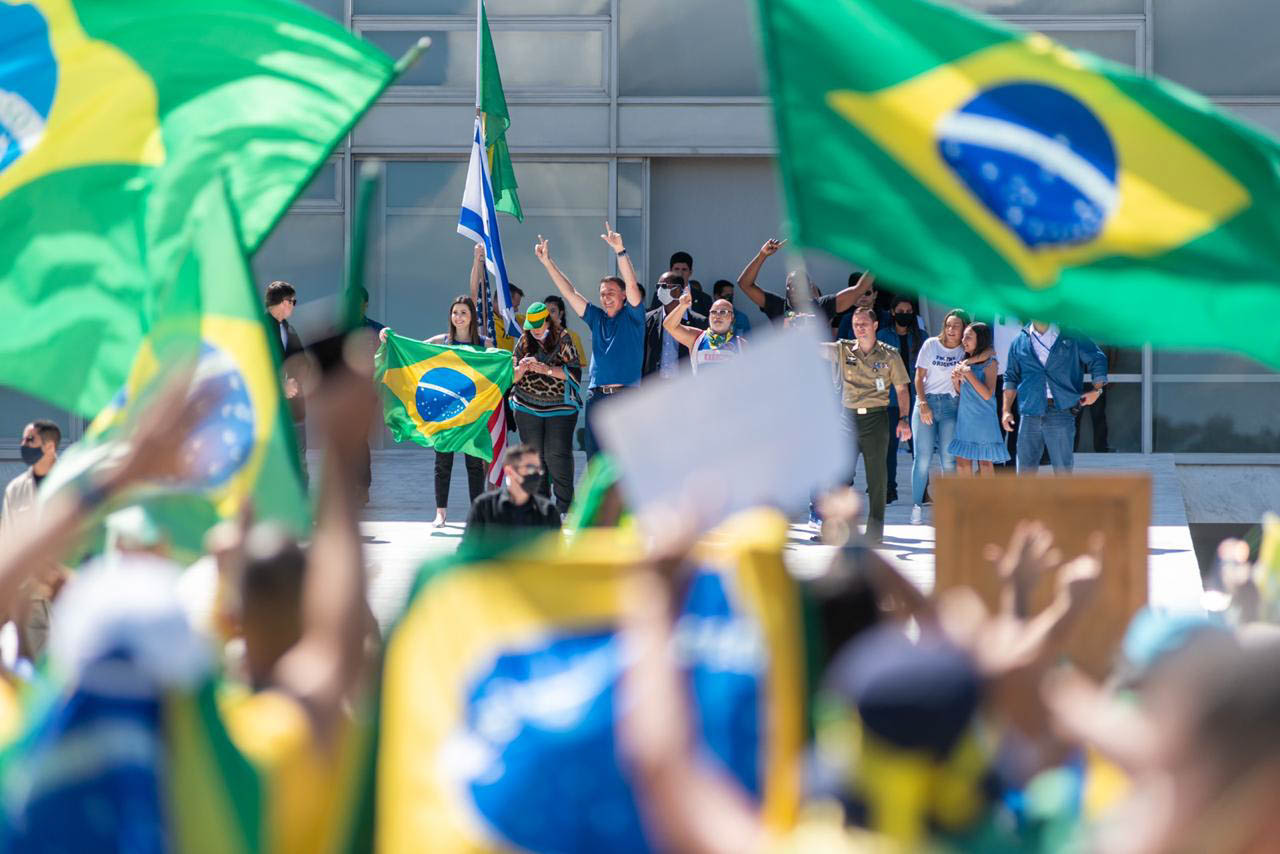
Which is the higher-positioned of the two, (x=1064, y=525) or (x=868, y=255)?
(x=868, y=255)

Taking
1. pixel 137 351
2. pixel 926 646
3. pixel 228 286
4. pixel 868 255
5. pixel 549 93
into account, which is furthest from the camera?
pixel 549 93

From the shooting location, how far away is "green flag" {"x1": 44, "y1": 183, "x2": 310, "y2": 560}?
13.3ft

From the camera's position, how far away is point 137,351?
16.1 ft

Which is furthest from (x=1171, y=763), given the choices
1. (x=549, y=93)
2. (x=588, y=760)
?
(x=549, y=93)

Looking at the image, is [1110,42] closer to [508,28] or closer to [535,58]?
[535,58]

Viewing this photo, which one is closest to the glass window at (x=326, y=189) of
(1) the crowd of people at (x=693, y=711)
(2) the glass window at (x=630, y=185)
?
(2) the glass window at (x=630, y=185)

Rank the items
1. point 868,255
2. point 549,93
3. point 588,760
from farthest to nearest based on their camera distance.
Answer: point 549,93 → point 868,255 → point 588,760

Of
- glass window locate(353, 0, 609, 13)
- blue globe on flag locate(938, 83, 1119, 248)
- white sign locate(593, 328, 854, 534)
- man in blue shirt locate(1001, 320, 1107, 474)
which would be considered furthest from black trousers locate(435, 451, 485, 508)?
white sign locate(593, 328, 854, 534)

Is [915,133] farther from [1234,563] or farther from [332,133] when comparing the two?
[332,133]

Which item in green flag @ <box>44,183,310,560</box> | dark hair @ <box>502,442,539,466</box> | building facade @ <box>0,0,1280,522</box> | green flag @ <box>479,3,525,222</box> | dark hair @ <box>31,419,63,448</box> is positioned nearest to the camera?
green flag @ <box>44,183,310,560</box>

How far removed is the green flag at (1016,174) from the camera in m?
4.52

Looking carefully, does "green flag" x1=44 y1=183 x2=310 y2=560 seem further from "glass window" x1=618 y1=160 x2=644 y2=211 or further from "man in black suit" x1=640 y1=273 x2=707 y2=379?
"glass window" x1=618 y1=160 x2=644 y2=211

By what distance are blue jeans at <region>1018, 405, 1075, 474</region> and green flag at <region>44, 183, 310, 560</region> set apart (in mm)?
7520

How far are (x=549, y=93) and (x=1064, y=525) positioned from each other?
485 inches
